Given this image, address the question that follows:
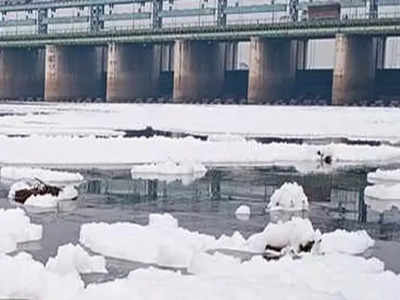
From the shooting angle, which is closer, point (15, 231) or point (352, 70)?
point (15, 231)

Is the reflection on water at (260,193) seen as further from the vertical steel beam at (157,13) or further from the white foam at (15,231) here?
the vertical steel beam at (157,13)

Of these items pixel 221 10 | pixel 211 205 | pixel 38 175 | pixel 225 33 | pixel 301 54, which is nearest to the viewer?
pixel 211 205

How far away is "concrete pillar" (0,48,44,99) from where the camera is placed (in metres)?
86.4

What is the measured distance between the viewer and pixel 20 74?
8869 centimetres

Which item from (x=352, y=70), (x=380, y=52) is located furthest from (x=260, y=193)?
(x=380, y=52)

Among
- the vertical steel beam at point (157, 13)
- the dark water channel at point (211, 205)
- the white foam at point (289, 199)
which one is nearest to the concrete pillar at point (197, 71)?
the vertical steel beam at point (157, 13)

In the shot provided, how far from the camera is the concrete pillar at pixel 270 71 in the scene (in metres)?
67.2

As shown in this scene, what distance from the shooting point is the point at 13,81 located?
284 ft

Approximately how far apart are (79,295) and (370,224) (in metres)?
6.06

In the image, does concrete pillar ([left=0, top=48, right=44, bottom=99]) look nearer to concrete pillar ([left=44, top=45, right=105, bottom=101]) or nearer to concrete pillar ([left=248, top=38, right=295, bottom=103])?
concrete pillar ([left=44, top=45, right=105, bottom=101])

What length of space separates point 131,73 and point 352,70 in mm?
24153

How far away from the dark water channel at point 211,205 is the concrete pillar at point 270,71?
4972cm

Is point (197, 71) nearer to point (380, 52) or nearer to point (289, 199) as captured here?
point (380, 52)

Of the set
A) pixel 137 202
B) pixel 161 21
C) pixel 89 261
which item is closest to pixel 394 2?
pixel 161 21
